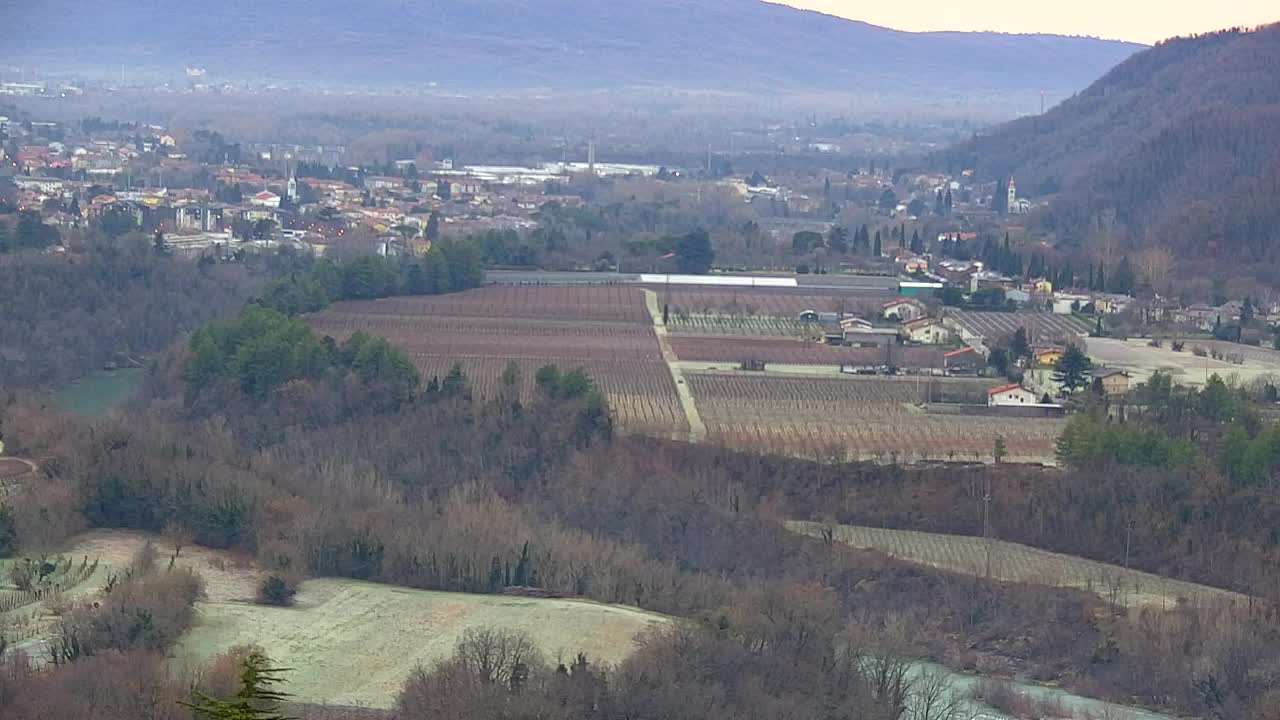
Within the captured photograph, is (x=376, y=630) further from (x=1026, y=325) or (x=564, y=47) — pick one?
(x=564, y=47)

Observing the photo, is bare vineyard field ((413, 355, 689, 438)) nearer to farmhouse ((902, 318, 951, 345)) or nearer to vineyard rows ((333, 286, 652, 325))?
vineyard rows ((333, 286, 652, 325))

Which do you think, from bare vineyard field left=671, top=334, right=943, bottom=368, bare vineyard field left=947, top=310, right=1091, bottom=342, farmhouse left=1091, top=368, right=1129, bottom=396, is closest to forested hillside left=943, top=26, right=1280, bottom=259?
bare vineyard field left=947, top=310, right=1091, bottom=342

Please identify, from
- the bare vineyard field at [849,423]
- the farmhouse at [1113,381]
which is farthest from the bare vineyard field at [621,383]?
the farmhouse at [1113,381]

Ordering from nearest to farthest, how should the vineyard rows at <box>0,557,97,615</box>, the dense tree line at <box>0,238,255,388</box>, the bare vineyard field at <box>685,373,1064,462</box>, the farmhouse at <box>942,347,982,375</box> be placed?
the vineyard rows at <box>0,557,97,615</box>
the bare vineyard field at <box>685,373,1064,462</box>
the farmhouse at <box>942,347,982,375</box>
the dense tree line at <box>0,238,255,388</box>

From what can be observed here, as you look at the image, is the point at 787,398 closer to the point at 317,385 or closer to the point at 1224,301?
the point at 317,385

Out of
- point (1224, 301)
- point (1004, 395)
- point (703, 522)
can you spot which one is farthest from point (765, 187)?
point (703, 522)

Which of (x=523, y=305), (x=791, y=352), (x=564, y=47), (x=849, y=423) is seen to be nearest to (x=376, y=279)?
(x=523, y=305)
